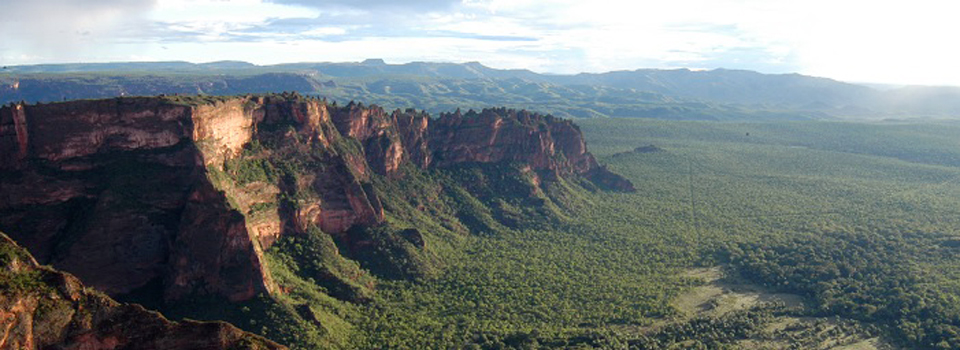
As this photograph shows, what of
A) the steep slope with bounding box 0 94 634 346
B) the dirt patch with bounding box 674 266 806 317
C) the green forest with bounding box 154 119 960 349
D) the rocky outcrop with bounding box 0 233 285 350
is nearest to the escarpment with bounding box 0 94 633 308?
the steep slope with bounding box 0 94 634 346

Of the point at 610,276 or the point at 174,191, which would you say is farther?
the point at 610,276

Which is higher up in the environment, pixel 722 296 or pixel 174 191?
pixel 174 191

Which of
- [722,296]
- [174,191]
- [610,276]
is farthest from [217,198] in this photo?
[722,296]

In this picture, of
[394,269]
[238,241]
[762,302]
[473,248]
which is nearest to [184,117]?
[238,241]

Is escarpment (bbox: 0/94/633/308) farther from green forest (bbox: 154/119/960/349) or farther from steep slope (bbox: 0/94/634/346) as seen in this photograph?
green forest (bbox: 154/119/960/349)

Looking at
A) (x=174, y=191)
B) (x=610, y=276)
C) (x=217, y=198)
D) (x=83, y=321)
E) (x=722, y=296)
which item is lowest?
(x=722, y=296)

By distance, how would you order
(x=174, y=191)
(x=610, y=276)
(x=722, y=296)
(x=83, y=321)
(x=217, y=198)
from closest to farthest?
(x=83, y=321) → (x=217, y=198) → (x=174, y=191) → (x=722, y=296) → (x=610, y=276)

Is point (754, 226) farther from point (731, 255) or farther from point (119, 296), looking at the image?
point (119, 296)

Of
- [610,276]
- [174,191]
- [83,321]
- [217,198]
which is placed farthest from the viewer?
[610,276]

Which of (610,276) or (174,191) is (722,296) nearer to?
(610,276)
